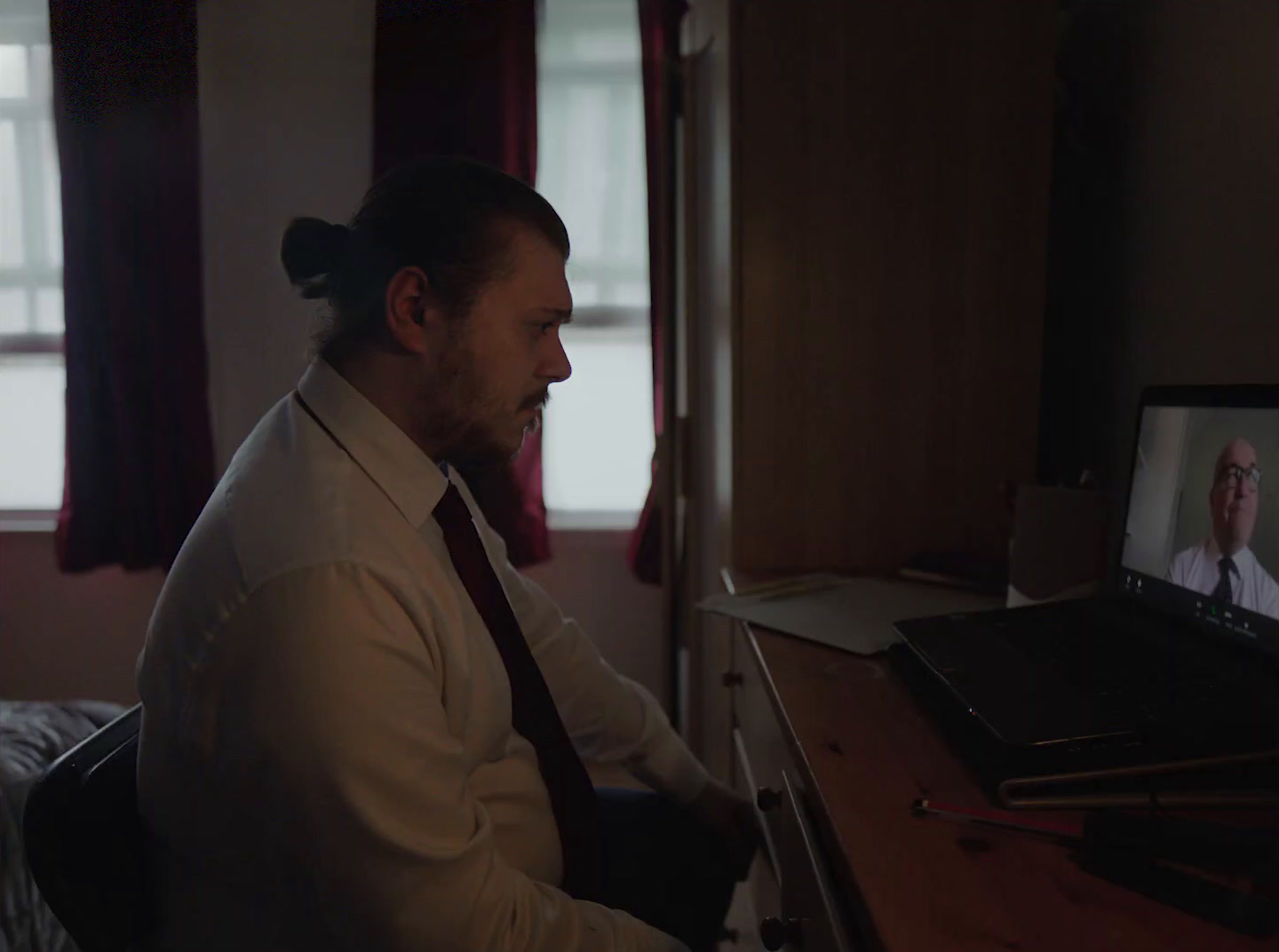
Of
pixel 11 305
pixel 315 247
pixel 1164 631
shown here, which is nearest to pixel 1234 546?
pixel 1164 631

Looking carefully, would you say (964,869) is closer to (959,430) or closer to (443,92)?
(959,430)

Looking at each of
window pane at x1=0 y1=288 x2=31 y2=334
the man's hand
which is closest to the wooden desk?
the man's hand

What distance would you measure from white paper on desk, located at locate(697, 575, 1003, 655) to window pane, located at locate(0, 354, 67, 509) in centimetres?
224

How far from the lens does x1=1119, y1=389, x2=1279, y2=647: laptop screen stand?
2.35ft

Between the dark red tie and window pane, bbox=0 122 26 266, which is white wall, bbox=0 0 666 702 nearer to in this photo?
window pane, bbox=0 122 26 266

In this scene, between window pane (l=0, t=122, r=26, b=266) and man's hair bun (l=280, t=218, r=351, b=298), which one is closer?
man's hair bun (l=280, t=218, r=351, b=298)

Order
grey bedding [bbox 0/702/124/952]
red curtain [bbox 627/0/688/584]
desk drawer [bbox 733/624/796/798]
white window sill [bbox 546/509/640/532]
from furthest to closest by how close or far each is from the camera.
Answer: white window sill [bbox 546/509/640/532], red curtain [bbox 627/0/688/584], grey bedding [bbox 0/702/124/952], desk drawer [bbox 733/624/796/798]

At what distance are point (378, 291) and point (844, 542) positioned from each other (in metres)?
0.83

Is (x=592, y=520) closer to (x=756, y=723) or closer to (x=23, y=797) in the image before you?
(x=756, y=723)

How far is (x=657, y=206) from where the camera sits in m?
2.27

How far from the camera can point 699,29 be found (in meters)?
1.68

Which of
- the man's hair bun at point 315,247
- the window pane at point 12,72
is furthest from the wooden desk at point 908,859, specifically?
the window pane at point 12,72

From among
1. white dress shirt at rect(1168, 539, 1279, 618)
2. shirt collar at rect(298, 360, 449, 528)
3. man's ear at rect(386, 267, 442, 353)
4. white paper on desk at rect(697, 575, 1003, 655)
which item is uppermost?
man's ear at rect(386, 267, 442, 353)

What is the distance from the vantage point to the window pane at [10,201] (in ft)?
7.95
